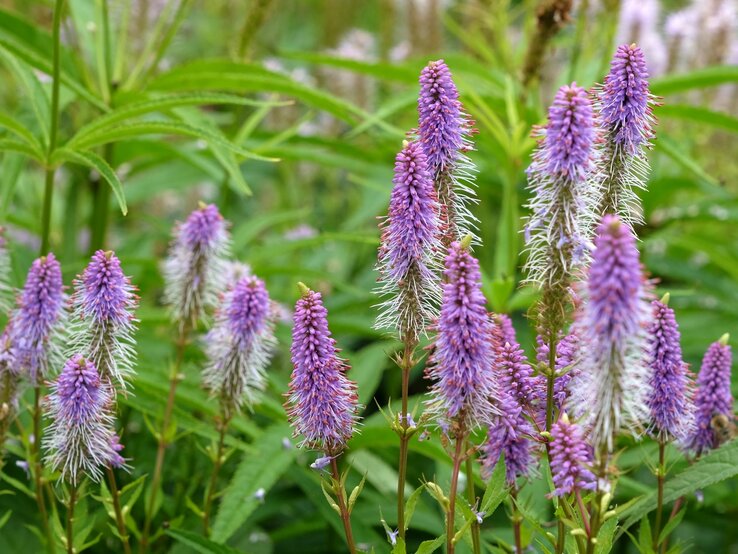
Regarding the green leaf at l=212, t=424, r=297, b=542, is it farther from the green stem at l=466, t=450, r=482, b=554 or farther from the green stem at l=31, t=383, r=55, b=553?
the green stem at l=466, t=450, r=482, b=554

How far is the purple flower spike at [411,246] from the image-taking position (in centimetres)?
147

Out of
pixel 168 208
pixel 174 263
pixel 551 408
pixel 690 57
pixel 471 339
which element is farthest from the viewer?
pixel 168 208

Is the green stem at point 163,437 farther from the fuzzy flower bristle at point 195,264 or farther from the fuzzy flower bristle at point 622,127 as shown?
the fuzzy flower bristle at point 622,127

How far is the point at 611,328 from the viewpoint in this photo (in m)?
1.22

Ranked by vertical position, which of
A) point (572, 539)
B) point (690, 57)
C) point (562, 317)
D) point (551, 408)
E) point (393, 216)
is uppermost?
point (690, 57)

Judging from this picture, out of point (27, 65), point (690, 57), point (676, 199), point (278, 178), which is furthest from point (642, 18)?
point (27, 65)

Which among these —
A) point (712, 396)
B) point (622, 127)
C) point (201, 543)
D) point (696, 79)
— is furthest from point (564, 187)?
point (696, 79)

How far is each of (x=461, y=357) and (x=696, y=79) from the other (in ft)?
6.83

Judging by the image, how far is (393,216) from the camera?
1496 millimetres

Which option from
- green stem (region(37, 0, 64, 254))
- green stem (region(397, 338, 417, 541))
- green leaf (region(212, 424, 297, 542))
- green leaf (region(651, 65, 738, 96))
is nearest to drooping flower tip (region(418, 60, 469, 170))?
green stem (region(397, 338, 417, 541))

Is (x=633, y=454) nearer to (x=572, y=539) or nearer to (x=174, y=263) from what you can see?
(x=572, y=539)

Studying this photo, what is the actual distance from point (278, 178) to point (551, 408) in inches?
131

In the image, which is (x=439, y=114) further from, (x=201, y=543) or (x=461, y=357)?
(x=201, y=543)

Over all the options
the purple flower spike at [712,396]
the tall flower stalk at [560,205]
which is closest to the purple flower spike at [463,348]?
the tall flower stalk at [560,205]
